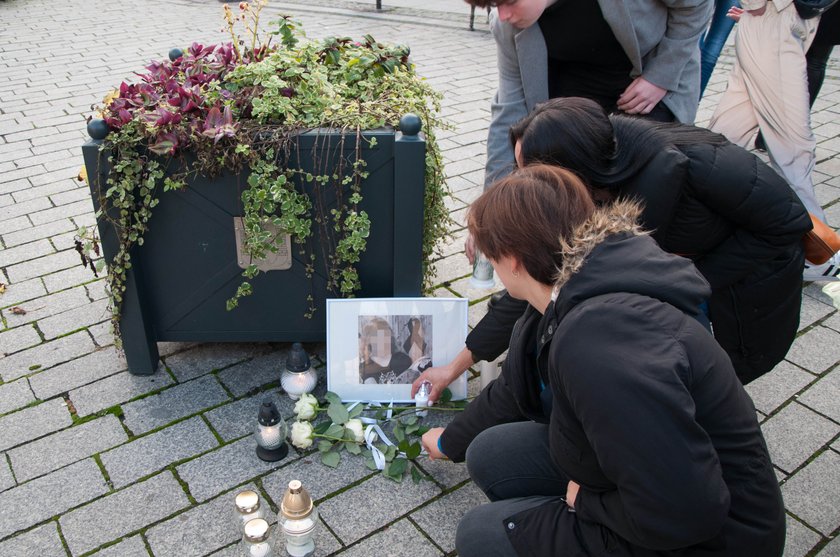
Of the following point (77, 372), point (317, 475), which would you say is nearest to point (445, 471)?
point (317, 475)

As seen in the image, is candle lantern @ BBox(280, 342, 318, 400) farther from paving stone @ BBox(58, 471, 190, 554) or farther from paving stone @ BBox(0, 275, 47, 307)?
paving stone @ BBox(0, 275, 47, 307)

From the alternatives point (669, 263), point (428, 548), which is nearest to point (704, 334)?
point (669, 263)

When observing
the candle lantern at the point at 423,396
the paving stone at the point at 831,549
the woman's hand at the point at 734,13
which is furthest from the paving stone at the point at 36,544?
the woman's hand at the point at 734,13

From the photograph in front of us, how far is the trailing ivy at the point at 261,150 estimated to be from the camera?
239cm

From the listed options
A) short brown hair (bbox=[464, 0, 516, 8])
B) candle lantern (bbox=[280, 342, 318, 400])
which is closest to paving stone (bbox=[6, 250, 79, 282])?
candle lantern (bbox=[280, 342, 318, 400])

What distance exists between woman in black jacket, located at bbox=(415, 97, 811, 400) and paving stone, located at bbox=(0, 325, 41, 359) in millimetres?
1986

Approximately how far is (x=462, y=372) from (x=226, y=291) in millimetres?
930

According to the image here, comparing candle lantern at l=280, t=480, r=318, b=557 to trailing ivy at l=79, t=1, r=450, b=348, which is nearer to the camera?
candle lantern at l=280, t=480, r=318, b=557

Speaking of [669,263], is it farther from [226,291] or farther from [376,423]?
[226,291]

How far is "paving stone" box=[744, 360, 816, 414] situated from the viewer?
2.78m

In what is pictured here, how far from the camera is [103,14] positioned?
9.26m

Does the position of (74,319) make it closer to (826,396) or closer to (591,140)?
(591,140)

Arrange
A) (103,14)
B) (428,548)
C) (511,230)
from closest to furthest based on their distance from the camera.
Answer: (511,230) → (428,548) → (103,14)

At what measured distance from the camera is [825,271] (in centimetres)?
345
